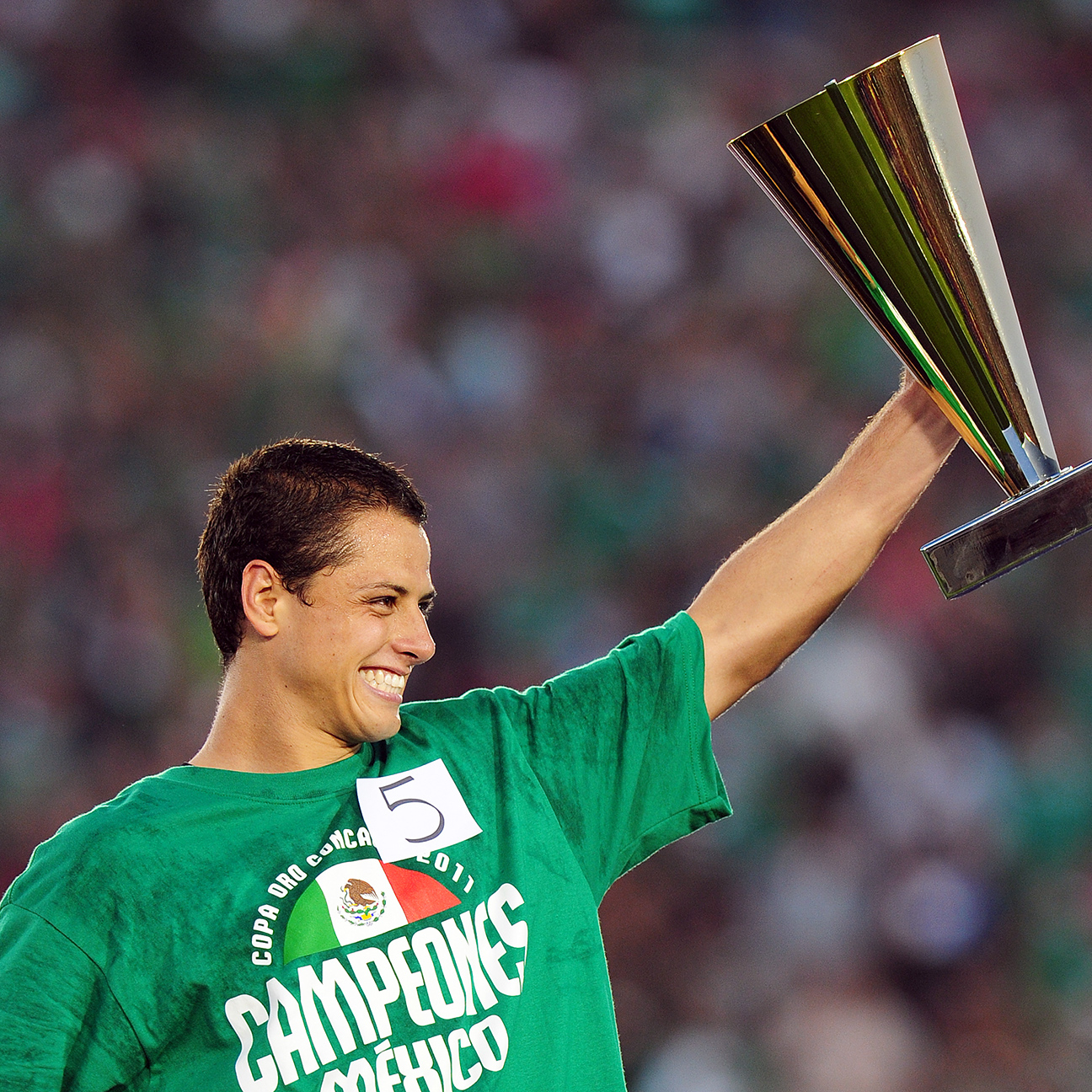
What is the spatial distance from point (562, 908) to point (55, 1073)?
0.55m

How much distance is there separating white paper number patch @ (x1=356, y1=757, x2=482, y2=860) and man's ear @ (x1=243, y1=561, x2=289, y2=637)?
8.6 inches

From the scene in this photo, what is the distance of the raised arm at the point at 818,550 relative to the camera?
61.4 inches

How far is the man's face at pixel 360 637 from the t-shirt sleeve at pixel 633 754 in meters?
0.18

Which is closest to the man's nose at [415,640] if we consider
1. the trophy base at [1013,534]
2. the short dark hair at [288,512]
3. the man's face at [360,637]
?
the man's face at [360,637]

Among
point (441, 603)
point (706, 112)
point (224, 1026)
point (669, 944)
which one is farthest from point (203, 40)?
point (224, 1026)

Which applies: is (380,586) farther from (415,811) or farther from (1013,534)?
(1013,534)

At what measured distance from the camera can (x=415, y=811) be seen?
1.51 metres

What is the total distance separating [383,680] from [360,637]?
59mm

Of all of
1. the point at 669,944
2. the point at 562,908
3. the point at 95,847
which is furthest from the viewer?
the point at 669,944

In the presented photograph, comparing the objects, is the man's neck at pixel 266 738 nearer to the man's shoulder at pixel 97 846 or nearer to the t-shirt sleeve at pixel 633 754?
the man's shoulder at pixel 97 846

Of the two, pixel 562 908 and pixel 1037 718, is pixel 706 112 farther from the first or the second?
pixel 562 908

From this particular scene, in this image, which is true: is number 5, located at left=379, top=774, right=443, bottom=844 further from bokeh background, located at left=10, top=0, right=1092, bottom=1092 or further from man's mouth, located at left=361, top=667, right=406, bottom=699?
bokeh background, located at left=10, top=0, right=1092, bottom=1092

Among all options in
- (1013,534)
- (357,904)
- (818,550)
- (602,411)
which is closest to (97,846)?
(357,904)

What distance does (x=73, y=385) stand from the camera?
160 inches
